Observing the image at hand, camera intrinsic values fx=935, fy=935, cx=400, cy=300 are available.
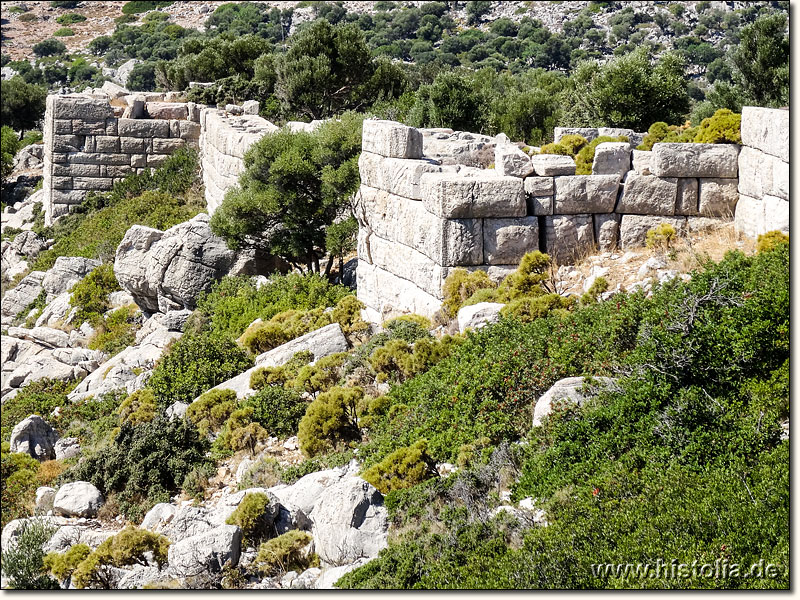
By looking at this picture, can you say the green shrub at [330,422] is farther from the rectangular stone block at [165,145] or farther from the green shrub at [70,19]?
the green shrub at [70,19]

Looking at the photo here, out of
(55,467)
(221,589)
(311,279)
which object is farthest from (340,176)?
(221,589)

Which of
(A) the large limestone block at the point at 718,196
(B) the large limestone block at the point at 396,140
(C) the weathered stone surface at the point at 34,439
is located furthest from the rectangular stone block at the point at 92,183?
(A) the large limestone block at the point at 718,196

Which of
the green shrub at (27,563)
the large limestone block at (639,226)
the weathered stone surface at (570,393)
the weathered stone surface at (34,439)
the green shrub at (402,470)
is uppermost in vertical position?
the large limestone block at (639,226)

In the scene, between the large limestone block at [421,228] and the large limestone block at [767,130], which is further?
the large limestone block at [421,228]

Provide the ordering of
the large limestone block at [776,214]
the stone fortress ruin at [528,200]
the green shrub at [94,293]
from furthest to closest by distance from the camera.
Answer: the green shrub at [94,293] → the stone fortress ruin at [528,200] → the large limestone block at [776,214]

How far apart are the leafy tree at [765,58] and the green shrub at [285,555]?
20.6 meters

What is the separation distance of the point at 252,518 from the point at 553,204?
274 inches

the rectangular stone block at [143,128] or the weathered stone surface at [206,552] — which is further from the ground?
the rectangular stone block at [143,128]

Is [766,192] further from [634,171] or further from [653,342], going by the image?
[653,342]

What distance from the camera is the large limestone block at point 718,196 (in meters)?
13.6

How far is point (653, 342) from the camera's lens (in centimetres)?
911

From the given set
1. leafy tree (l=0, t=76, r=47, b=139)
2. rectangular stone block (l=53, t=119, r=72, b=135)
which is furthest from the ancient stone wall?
leafy tree (l=0, t=76, r=47, b=139)

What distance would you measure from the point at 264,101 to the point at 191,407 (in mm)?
20781

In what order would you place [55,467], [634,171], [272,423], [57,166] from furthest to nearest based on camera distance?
[57,166]
[634,171]
[55,467]
[272,423]
